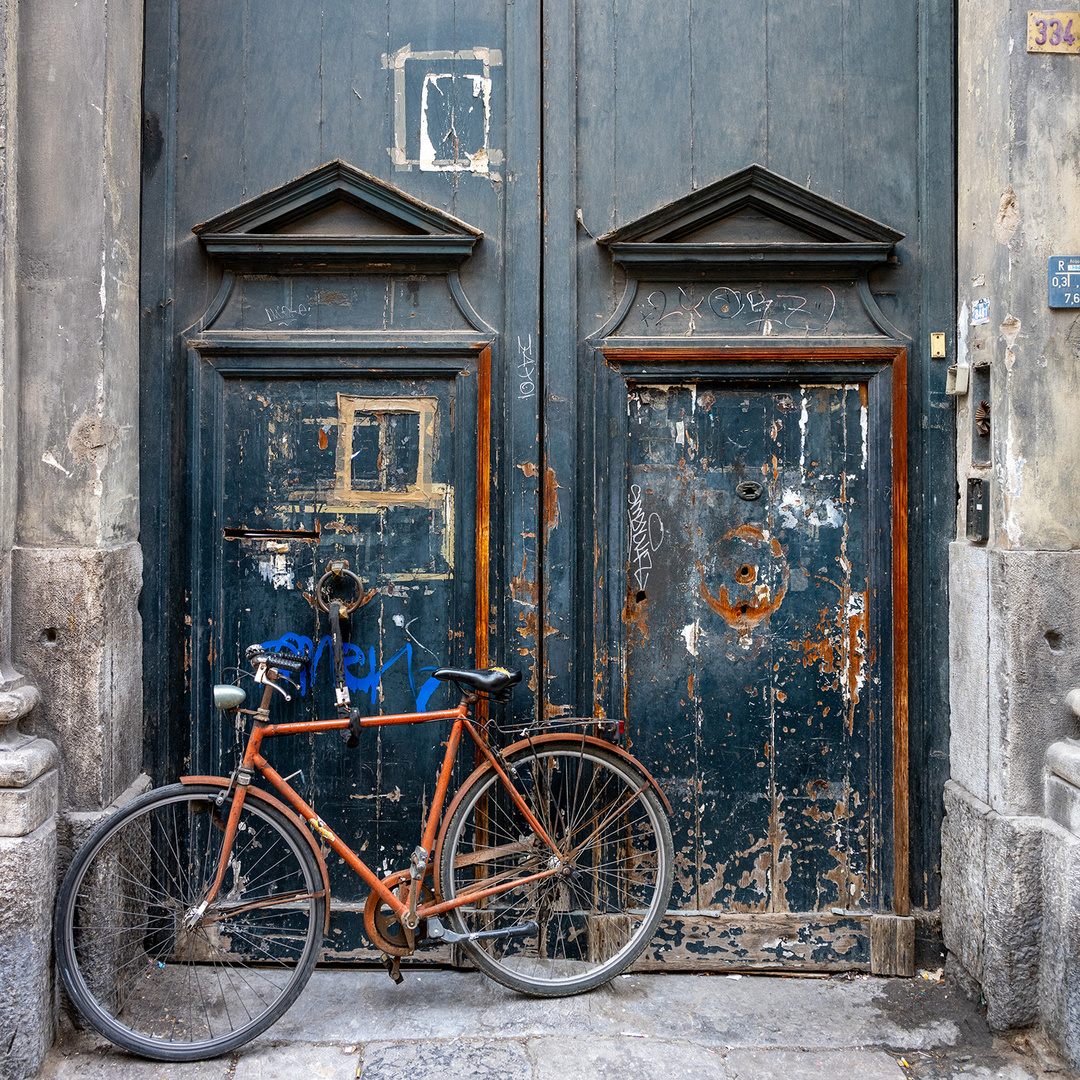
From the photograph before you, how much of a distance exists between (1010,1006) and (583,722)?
171cm

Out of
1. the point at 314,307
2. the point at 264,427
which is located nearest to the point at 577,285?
the point at 314,307

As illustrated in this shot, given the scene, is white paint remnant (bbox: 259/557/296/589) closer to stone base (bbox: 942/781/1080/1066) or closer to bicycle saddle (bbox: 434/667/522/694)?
bicycle saddle (bbox: 434/667/522/694)

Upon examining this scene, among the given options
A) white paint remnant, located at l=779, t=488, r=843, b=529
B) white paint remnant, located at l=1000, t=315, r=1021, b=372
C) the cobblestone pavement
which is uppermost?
white paint remnant, located at l=1000, t=315, r=1021, b=372

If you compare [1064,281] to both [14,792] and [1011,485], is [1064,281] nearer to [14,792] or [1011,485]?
[1011,485]

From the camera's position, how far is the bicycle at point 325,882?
3.09 m

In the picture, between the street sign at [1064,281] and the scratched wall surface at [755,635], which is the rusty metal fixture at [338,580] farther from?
the street sign at [1064,281]

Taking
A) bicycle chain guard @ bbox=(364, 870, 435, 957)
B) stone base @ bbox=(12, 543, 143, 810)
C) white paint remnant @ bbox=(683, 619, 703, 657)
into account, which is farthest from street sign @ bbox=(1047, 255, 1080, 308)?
stone base @ bbox=(12, 543, 143, 810)

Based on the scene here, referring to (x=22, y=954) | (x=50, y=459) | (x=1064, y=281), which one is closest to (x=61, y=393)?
(x=50, y=459)

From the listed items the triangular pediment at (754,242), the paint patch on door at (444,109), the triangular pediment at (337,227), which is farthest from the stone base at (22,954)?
the triangular pediment at (754,242)

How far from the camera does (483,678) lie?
128 inches

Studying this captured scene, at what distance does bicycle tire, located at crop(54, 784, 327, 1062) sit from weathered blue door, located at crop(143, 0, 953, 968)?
10.4 inches

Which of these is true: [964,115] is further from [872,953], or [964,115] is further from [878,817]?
[872,953]

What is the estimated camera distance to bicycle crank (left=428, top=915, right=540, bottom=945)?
10.5 ft

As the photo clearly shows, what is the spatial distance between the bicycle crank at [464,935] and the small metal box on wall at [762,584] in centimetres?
65
